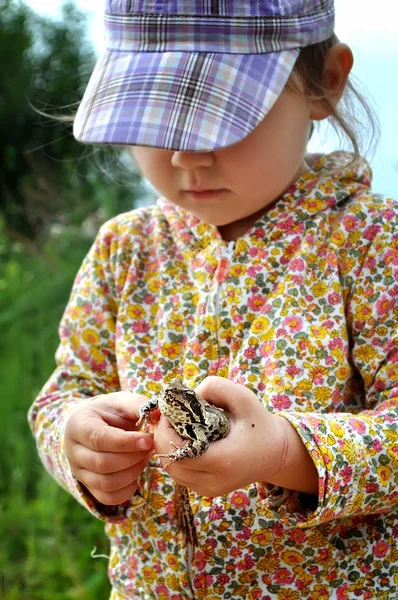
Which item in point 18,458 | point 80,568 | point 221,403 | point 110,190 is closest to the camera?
point 221,403

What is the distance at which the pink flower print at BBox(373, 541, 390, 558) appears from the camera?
60.4 inches

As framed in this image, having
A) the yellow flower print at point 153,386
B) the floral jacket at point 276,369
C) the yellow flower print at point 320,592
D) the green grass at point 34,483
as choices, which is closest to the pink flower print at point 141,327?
the floral jacket at point 276,369

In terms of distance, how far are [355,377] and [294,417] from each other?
241mm

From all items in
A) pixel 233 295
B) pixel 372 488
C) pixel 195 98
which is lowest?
pixel 372 488

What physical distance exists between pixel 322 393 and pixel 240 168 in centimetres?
40

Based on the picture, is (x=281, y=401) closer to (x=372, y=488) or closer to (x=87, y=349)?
(x=372, y=488)

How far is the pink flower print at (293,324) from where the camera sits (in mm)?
1543

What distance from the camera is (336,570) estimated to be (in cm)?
153

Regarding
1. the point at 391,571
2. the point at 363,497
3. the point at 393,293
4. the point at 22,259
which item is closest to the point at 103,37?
the point at 393,293

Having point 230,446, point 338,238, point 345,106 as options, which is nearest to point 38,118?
point 345,106

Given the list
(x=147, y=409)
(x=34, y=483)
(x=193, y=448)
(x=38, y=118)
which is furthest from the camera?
(x=38, y=118)

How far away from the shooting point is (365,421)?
1.45m

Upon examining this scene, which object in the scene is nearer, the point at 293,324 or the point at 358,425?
the point at 358,425

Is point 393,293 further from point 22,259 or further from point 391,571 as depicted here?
point 22,259
